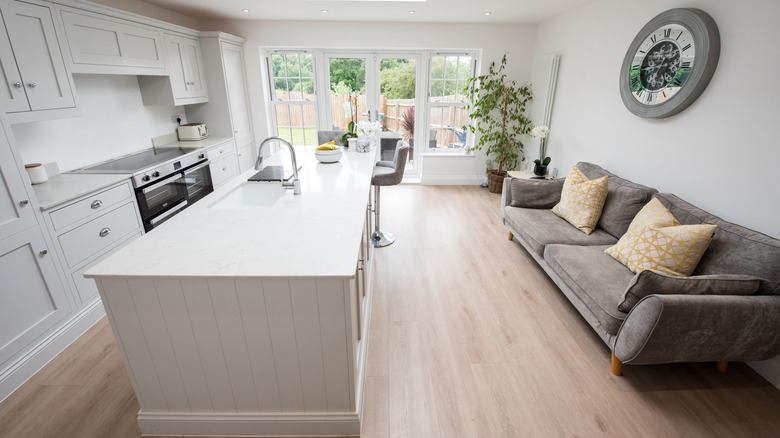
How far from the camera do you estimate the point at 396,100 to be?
17.5 ft

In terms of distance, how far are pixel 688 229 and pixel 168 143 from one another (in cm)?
486

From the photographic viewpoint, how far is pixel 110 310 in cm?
136

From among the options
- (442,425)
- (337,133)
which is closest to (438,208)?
(337,133)

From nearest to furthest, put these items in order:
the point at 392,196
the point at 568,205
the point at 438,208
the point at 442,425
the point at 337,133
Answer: the point at 442,425
the point at 568,205
the point at 337,133
the point at 438,208
the point at 392,196

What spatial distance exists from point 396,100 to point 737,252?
443cm

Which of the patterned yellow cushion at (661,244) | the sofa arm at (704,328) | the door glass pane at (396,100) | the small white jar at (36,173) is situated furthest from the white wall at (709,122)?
the small white jar at (36,173)

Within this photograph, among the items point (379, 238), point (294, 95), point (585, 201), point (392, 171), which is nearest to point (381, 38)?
point (294, 95)

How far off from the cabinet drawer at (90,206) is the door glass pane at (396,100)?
3562mm

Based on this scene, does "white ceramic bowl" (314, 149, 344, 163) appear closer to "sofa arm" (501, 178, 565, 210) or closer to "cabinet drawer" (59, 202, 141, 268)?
"cabinet drawer" (59, 202, 141, 268)

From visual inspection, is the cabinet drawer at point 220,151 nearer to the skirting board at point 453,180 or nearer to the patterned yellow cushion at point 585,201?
the skirting board at point 453,180

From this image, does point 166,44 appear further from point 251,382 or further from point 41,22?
point 251,382

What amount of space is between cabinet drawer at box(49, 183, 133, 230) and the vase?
6.27ft

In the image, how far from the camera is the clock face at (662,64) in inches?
90.6

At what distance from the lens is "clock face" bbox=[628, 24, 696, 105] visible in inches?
90.6
